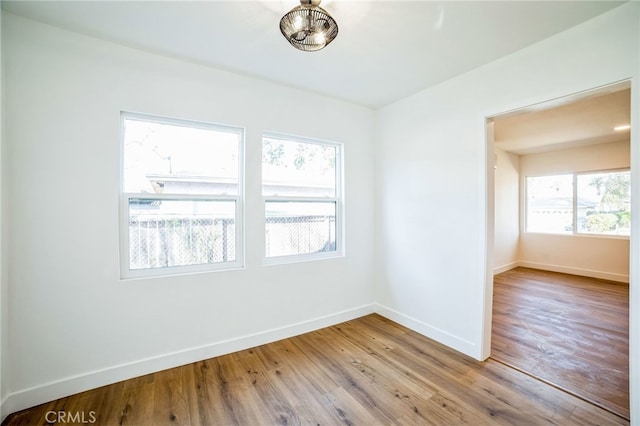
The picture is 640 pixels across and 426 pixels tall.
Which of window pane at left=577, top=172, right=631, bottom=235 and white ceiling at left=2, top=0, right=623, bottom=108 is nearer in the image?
white ceiling at left=2, top=0, right=623, bottom=108

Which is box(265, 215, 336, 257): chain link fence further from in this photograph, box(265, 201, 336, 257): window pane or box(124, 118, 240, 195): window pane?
box(124, 118, 240, 195): window pane

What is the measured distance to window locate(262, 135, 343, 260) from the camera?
2.81m

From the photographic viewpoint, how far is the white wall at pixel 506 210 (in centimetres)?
558

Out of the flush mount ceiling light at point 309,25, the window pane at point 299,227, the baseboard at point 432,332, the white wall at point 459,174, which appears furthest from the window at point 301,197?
the flush mount ceiling light at point 309,25

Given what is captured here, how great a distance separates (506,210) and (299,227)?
5165 millimetres

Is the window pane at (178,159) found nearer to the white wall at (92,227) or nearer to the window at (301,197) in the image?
the white wall at (92,227)

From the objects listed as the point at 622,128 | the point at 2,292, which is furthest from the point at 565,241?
the point at 2,292

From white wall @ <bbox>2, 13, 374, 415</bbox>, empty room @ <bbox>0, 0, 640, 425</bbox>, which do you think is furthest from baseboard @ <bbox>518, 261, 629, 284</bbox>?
white wall @ <bbox>2, 13, 374, 415</bbox>

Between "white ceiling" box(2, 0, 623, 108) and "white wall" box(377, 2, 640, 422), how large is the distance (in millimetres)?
173

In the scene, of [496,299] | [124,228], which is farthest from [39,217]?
[496,299]

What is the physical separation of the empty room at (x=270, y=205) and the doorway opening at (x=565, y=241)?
0.12 metres

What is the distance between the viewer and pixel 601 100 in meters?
3.01

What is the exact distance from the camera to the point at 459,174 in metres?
2.57

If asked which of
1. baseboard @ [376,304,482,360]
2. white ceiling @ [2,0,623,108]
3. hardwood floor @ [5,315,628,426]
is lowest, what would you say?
hardwood floor @ [5,315,628,426]
